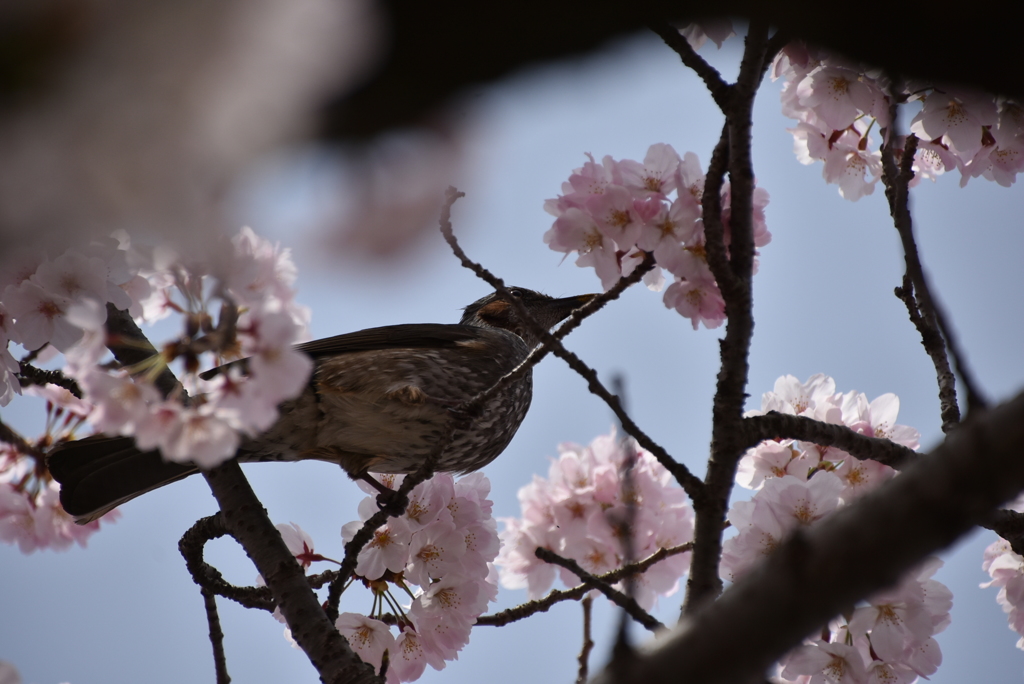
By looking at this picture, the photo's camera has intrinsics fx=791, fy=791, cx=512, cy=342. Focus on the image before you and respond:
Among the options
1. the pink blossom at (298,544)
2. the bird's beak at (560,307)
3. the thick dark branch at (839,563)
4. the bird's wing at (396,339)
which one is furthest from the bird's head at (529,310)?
the thick dark branch at (839,563)

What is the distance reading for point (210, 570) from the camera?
246cm

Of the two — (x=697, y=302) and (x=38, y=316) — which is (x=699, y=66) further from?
(x=38, y=316)

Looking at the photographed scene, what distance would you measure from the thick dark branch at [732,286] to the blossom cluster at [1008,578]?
1404 millimetres

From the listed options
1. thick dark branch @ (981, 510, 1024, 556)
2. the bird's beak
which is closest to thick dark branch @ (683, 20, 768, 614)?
thick dark branch @ (981, 510, 1024, 556)

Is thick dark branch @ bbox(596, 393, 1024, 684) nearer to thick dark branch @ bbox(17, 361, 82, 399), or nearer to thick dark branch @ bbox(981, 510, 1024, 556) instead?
thick dark branch @ bbox(981, 510, 1024, 556)

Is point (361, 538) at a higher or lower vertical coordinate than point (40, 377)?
lower

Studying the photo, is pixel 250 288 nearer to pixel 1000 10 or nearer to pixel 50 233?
pixel 50 233

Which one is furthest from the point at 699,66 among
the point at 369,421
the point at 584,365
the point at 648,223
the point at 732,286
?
the point at 369,421

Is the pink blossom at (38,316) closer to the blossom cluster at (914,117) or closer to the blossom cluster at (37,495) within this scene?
the blossom cluster at (37,495)

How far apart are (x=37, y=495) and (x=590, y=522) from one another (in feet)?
6.66

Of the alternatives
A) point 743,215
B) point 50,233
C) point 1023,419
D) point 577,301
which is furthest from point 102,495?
point 577,301

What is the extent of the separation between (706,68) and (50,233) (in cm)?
141

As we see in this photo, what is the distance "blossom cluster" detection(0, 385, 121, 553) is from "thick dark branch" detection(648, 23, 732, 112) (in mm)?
2161

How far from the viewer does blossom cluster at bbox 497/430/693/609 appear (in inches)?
124
